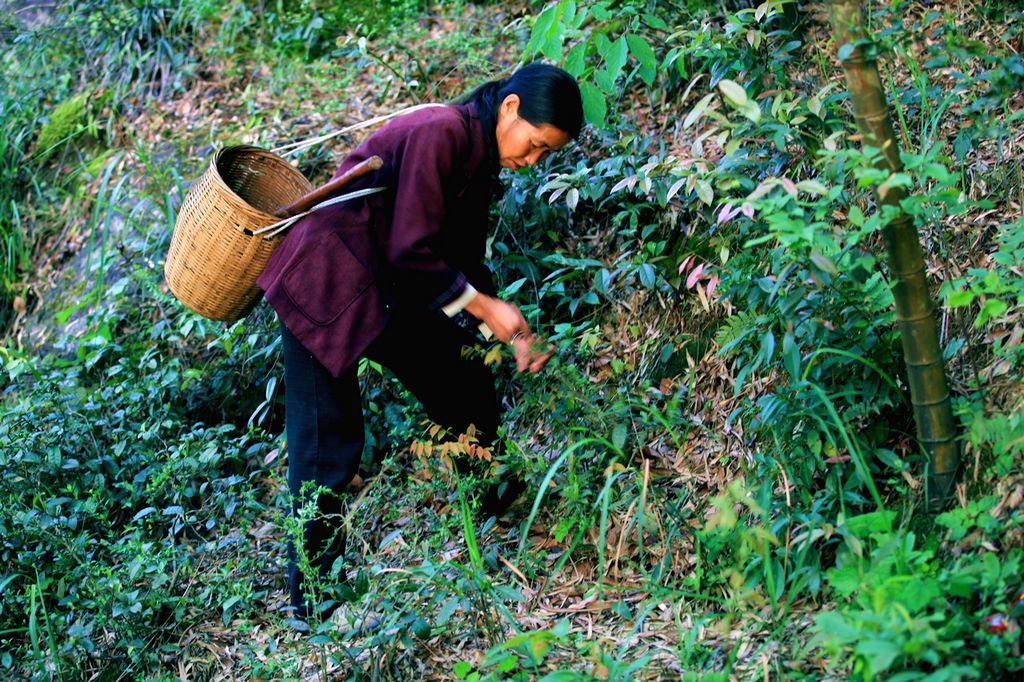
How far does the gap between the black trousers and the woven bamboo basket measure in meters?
0.27

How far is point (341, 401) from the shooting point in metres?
3.14

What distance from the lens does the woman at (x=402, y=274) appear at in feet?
9.22

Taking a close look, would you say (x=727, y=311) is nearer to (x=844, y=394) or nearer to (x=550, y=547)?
(x=844, y=394)

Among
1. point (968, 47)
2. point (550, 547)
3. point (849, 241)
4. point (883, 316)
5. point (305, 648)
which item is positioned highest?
point (968, 47)

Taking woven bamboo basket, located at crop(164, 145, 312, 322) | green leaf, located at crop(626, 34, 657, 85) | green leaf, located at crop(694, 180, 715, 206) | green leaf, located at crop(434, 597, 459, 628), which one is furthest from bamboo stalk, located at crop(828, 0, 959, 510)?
woven bamboo basket, located at crop(164, 145, 312, 322)

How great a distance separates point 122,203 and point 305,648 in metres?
3.75

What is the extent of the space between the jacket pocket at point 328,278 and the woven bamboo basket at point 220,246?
0.24 metres

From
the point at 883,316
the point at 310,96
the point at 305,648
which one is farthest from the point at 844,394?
the point at 310,96

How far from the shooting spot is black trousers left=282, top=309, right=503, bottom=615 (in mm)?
3109

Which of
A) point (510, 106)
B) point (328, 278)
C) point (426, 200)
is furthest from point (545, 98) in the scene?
point (328, 278)

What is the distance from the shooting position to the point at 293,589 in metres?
3.20

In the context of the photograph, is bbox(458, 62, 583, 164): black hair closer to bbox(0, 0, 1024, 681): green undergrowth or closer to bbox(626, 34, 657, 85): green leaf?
bbox(0, 0, 1024, 681): green undergrowth

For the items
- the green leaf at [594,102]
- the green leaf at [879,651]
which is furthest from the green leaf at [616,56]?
the green leaf at [879,651]

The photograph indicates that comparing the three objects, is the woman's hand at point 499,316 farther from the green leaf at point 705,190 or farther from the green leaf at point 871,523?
the green leaf at point 871,523
